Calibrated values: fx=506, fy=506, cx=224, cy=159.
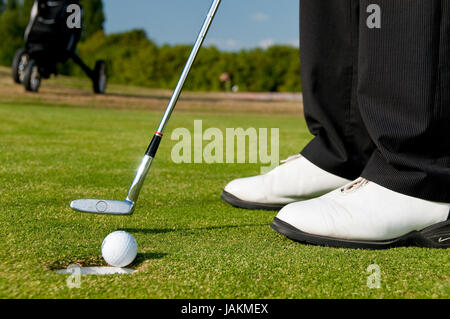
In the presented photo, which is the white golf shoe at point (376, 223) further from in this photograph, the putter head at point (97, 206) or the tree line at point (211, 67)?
the tree line at point (211, 67)

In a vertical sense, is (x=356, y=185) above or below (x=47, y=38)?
below

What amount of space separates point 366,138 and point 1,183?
138cm

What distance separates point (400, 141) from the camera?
1287 mm

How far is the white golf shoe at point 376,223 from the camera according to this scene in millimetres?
1313

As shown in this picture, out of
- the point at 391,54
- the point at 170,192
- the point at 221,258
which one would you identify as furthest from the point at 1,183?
the point at 391,54

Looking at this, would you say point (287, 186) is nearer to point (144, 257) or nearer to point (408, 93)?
point (408, 93)

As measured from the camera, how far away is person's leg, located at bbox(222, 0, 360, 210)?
1.67 m

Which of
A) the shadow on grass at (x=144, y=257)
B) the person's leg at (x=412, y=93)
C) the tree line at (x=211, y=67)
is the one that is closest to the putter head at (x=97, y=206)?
the shadow on grass at (x=144, y=257)

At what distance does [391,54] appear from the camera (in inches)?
51.1

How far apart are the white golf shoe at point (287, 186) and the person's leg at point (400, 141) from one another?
40cm

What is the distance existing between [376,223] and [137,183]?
644 millimetres

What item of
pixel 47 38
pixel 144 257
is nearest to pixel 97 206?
pixel 144 257

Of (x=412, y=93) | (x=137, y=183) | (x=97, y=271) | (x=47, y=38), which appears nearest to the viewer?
(x=97, y=271)
